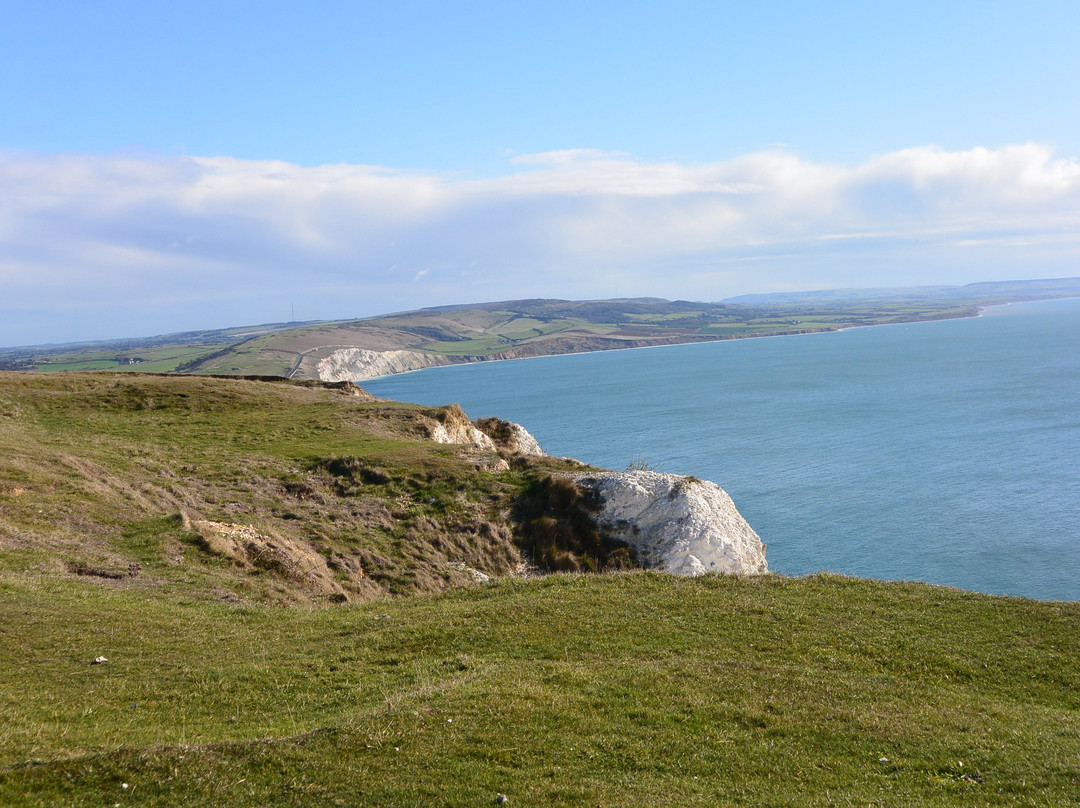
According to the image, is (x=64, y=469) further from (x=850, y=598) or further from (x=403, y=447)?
(x=850, y=598)

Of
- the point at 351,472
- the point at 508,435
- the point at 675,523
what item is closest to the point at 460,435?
the point at 508,435

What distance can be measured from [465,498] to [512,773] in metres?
27.7

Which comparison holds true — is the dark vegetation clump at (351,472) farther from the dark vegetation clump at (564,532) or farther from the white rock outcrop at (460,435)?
the white rock outcrop at (460,435)

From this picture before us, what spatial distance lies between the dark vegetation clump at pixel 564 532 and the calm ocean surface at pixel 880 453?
2125 cm

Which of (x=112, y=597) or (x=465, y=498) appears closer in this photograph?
(x=112, y=597)

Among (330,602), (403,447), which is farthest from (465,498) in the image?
(330,602)

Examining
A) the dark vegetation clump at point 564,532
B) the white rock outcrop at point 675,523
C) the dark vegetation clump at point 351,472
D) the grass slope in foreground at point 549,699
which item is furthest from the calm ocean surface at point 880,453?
the grass slope in foreground at point 549,699

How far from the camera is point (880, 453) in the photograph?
88.8 metres

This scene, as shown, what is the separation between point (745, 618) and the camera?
17875mm

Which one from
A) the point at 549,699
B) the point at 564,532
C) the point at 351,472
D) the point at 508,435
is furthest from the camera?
the point at 508,435

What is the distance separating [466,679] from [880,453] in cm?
8811

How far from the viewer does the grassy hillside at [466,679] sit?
9766 millimetres

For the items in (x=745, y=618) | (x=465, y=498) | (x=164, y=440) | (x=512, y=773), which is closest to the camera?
(x=512, y=773)

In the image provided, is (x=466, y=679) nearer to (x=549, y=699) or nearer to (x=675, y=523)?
(x=549, y=699)
